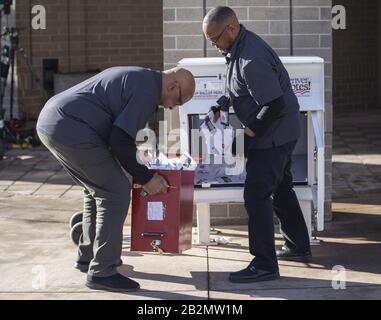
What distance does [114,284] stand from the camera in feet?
20.8

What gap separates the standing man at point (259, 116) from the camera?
6.44 meters

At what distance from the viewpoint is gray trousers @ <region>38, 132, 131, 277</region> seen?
6.17 m

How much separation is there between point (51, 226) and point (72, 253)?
108cm

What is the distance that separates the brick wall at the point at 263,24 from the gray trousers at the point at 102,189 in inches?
88.9

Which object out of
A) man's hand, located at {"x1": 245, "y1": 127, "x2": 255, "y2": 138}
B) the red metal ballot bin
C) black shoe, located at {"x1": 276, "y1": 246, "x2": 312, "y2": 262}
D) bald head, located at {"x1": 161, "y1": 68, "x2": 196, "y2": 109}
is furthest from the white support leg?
bald head, located at {"x1": 161, "y1": 68, "x2": 196, "y2": 109}

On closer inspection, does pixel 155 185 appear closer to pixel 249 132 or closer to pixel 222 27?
pixel 249 132

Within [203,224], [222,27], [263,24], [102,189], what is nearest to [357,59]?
[263,24]

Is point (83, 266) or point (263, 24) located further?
point (263, 24)

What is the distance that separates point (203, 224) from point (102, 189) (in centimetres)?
162

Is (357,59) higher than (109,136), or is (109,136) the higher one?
(357,59)

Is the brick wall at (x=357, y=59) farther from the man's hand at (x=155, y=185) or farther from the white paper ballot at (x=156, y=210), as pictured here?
the man's hand at (x=155, y=185)

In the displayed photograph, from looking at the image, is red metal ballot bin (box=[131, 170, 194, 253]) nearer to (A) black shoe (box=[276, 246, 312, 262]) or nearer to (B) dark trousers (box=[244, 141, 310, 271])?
(B) dark trousers (box=[244, 141, 310, 271])

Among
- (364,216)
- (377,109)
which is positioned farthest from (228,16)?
(377,109)

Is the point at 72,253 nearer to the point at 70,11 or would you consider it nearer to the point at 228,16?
the point at 228,16
